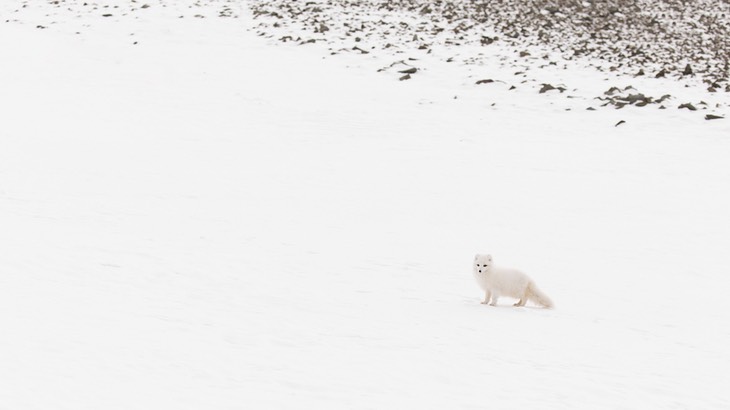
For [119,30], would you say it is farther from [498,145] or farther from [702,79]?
[702,79]

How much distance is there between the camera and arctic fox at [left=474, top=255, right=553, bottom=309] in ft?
37.3

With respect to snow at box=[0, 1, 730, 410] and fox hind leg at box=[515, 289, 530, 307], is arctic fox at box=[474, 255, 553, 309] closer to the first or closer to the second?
fox hind leg at box=[515, 289, 530, 307]

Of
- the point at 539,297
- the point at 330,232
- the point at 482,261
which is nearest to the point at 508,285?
the point at 539,297

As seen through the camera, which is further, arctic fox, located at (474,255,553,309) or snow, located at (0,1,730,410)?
arctic fox, located at (474,255,553,309)

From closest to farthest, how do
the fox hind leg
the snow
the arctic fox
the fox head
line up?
the snow, the fox head, the arctic fox, the fox hind leg

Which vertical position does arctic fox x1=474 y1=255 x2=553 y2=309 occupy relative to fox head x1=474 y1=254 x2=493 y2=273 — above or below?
below

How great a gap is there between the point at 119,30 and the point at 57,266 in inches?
912

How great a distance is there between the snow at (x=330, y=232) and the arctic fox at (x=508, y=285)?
0.73 feet

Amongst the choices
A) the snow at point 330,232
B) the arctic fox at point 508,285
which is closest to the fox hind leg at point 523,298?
the arctic fox at point 508,285

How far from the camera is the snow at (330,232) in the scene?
775cm

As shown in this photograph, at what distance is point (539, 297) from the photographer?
11.4 meters

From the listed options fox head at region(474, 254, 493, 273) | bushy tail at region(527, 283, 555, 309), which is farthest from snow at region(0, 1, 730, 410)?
fox head at region(474, 254, 493, 273)

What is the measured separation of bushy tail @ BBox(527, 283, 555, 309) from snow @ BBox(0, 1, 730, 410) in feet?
0.54

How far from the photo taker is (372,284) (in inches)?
482
